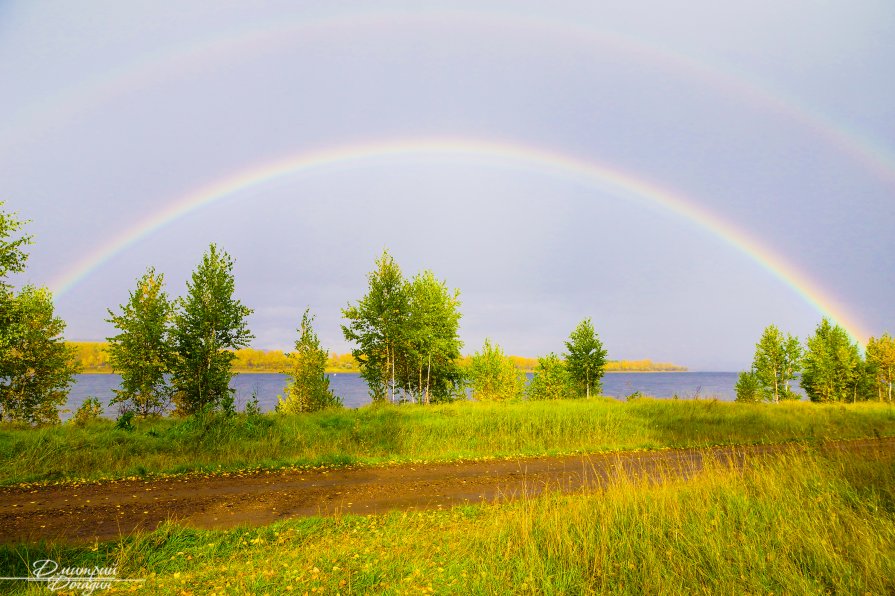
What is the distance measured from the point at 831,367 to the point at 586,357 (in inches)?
1703

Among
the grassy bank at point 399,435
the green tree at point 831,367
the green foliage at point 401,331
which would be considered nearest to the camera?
the grassy bank at point 399,435

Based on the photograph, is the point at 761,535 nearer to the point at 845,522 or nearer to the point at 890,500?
the point at 845,522

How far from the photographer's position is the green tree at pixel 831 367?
206ft

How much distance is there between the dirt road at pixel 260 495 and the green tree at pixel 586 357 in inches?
1325

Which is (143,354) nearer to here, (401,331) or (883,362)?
(401,331)

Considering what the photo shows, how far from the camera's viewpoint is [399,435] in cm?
1709

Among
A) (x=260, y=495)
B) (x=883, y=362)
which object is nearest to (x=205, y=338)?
(x=260, y=495)

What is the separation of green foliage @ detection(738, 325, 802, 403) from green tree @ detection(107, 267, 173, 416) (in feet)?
264

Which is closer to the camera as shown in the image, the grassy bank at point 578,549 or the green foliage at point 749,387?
the grassy bank at point 578,549

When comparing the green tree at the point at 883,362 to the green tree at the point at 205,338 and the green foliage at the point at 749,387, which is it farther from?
the green tree at the point at 205,338

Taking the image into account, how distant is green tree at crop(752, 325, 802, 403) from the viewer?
70.4 m

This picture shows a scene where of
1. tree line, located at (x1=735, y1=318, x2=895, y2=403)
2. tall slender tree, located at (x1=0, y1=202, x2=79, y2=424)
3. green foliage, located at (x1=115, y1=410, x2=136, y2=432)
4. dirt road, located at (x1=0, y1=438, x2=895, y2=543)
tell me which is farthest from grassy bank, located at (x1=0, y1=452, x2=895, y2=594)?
tree line, located at (x1=735, y1=318, x2=895, y2=403)

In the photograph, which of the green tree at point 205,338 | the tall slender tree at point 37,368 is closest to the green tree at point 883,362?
the green tree at point 205,338

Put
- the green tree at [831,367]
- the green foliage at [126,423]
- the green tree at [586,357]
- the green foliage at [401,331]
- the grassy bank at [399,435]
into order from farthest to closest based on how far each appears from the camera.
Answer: the green tree at [831,367] → the green tree at [586,357] → the green foliage at [401,331] → the green foliage at [126,423] → the grassy bank at [399,435]
